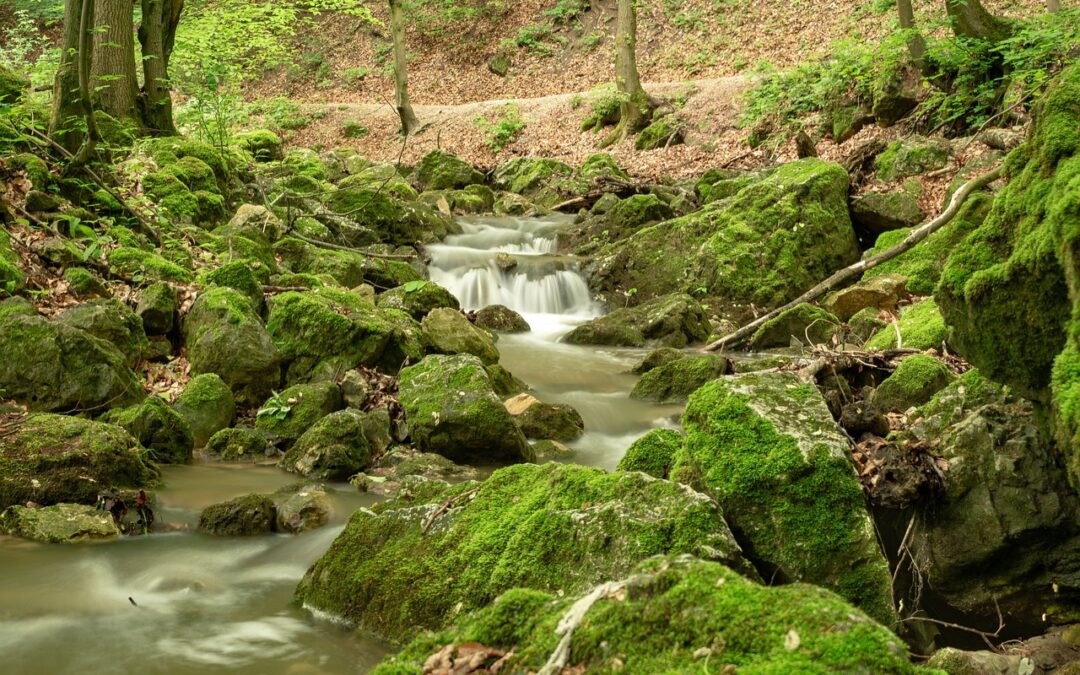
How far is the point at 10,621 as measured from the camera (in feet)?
13.7

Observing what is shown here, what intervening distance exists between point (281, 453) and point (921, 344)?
5783 millimetres

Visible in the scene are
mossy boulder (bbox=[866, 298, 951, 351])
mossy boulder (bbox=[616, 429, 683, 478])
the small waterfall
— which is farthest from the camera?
the small waterfall

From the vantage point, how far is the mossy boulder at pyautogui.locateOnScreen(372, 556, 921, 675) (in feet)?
6.56

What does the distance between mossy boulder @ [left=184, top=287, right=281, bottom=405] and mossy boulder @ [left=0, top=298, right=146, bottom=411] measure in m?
0.98

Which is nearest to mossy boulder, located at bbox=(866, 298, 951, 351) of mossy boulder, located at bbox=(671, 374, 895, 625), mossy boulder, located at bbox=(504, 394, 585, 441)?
mossy boulder, located at bbox=(504, 394, 585, 441)

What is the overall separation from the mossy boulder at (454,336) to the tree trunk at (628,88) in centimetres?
1344

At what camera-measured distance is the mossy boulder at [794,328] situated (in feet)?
33.5

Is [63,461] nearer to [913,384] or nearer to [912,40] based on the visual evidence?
[913,384]

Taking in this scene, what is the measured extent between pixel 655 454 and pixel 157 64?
13.1m

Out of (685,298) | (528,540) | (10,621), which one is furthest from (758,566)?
(685,298)

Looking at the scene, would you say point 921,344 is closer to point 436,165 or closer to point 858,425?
point 858,425

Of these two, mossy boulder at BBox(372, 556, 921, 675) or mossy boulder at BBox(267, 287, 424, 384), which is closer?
mossy boulder at BBox(372, 556, 921, 675)

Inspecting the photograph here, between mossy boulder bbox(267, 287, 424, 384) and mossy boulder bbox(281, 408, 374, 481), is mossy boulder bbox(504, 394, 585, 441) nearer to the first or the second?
mossy boulder bbox(267, 287, 424, 384)

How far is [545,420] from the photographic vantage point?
802 cm
